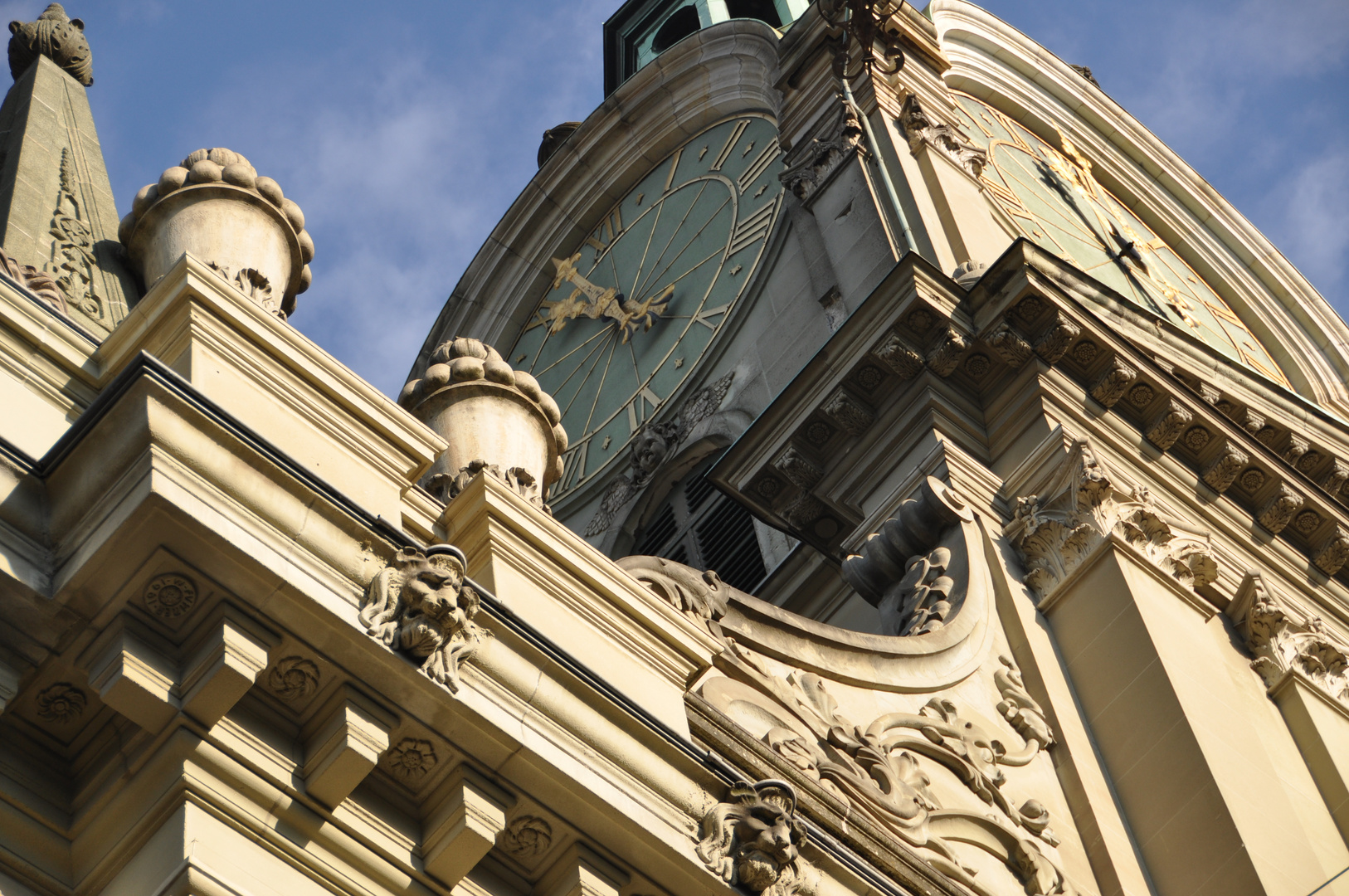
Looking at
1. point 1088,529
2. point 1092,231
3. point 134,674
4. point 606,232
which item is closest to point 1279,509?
point 1088,529

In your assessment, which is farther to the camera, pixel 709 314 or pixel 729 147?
pixel 729 147

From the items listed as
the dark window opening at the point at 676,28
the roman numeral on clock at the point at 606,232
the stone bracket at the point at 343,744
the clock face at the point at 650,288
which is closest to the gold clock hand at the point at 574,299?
the clock face at the point at 650,288

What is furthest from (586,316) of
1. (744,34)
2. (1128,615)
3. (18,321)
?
(18,321)

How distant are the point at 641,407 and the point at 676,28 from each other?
13.7m

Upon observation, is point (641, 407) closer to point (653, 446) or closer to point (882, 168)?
point (653, 446)

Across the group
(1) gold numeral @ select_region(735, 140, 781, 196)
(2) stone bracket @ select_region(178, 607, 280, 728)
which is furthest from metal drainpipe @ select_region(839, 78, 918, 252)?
(2) stone bracket @ select_region(178, 607, 280, 728)

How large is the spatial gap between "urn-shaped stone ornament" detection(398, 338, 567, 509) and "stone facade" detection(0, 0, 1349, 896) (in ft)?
0.11

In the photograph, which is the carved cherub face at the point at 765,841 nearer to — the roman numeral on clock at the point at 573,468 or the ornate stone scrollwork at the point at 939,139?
the ornate stone scrollwork at the point at 939,139

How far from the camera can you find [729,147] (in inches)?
1027

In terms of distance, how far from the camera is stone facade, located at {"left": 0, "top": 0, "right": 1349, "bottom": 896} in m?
7.82

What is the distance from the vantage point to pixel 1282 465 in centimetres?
1748

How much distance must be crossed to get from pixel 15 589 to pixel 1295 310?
75.2 ft

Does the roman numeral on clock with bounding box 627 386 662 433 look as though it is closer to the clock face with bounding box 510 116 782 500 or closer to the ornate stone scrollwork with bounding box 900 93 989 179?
the clock face with bounding box 510 116 782 500

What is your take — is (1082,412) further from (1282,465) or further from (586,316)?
(586,316)
